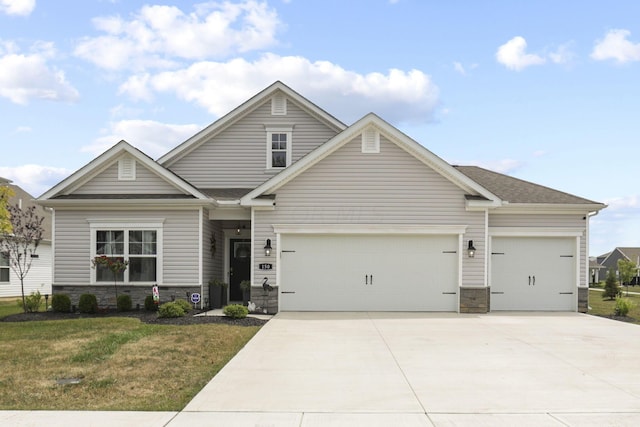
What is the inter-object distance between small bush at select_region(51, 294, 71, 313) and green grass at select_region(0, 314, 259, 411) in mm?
2175

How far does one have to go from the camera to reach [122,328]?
1368 centimetres

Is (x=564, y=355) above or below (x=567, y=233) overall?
below

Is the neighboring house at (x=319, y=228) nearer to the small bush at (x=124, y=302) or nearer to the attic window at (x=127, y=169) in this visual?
the attic window at (x=127, y=169)

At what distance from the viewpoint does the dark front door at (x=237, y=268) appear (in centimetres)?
2114

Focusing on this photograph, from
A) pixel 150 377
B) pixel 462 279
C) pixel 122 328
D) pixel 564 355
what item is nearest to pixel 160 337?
pixel 122 328

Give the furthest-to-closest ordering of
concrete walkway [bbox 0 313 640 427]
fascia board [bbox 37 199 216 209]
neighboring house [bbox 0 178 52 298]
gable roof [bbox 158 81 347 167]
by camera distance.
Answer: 1. neighboring house [bbox 0 178 52 298]
2. gable roof [bbox 158 81 347 167]
3. fascia board [bbox 37 199 216 209]
4. concrete walkway [bbox 0 313 640 427]

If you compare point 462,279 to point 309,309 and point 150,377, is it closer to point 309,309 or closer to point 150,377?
point 309,309

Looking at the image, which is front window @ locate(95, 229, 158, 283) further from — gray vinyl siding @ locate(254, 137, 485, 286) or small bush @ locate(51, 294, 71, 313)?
gray vinyl siding @ locate(254, 137, 485, 286)

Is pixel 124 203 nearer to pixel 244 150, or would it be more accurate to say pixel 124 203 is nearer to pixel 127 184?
pixel 127 184

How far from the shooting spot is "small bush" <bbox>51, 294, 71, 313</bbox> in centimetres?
1736

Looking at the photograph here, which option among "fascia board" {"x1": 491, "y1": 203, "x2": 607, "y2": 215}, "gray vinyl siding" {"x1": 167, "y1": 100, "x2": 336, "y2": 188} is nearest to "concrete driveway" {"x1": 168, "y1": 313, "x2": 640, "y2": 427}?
"fascia board" {"x1": 491, "y1": 203, "x2": 607, "y2": 215}

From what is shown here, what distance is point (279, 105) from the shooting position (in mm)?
21172

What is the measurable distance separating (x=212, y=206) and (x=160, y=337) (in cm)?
637

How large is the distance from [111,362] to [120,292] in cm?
807
